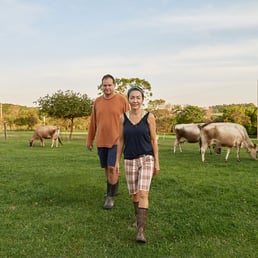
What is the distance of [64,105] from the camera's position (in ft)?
100.0

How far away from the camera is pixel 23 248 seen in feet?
14.3

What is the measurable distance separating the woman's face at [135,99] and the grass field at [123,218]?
173cm

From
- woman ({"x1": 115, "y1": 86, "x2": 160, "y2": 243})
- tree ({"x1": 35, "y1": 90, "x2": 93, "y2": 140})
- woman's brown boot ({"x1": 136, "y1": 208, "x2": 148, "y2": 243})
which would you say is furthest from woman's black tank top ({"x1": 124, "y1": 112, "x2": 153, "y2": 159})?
tree ({"x1": 35, "y1": 90, "x2": 93, "y2": 140})

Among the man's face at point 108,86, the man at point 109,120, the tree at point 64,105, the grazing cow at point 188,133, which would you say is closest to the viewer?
the man's face at point 108,86

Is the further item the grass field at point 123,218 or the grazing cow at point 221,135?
the grazing cow at point 221,135

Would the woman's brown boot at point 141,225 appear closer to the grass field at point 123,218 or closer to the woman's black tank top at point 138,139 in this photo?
the grass field at point 123,218

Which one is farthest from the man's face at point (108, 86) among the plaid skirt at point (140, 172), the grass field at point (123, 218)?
the grass field at point (123, 218)

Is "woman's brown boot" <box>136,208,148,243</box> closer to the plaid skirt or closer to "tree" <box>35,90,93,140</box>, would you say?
the plaid skirt

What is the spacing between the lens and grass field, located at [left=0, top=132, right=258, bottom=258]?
14.4 feet

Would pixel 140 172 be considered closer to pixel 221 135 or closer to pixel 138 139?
pixel 138 139

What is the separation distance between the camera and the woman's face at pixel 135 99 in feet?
15.3

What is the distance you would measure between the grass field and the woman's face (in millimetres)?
1728

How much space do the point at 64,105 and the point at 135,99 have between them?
1040 inches

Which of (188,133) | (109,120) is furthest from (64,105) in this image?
(109,120)
